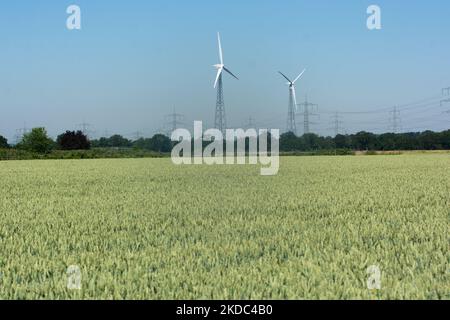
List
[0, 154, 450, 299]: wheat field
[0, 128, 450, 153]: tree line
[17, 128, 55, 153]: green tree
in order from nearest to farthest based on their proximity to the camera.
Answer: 1. [0, 154, 450, 299]: wheat field
2. [0, 128, 450, 153]: tree line
3. [17, 128, 55, 153]: green tree

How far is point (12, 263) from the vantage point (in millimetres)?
5387

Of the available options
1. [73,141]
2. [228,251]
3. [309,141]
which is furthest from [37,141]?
[228,251]

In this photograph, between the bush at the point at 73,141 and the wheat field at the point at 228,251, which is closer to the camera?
the wheat field at the point at 228,251

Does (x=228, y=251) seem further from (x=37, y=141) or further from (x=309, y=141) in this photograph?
(x=37, y=141)

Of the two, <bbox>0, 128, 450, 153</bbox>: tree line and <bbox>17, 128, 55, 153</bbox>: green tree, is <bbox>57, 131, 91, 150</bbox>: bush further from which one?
<bbox>17, 128, 55, 153</bbox>: green tree

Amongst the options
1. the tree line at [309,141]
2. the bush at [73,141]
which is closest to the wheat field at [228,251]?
the tree line at [309,141]

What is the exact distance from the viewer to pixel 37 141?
99500mm

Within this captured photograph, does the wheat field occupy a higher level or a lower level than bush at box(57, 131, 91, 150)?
lower

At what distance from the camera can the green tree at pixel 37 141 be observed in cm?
9925

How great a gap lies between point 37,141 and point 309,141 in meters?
61.1

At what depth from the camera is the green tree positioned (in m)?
99.2

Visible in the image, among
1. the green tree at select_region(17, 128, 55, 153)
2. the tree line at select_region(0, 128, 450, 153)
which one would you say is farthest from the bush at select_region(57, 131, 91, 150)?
the green tree at select_region(17, 128, 55, 153)

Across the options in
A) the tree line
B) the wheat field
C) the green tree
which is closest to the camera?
the wheat field

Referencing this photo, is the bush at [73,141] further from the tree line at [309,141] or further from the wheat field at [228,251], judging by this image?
the wheat field at [228,251]
